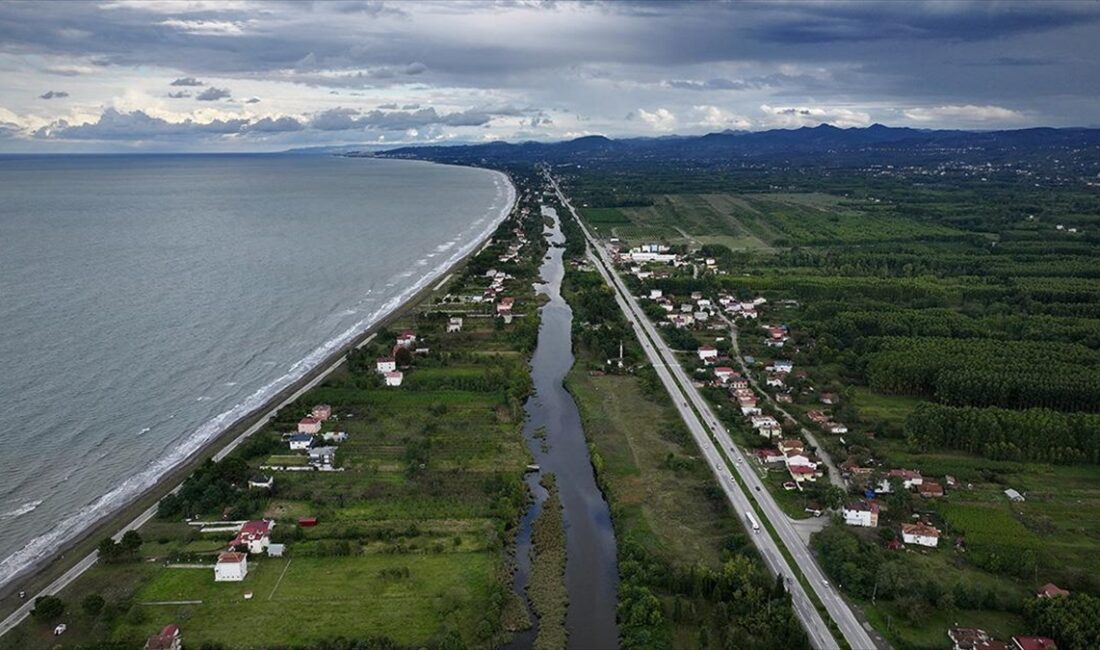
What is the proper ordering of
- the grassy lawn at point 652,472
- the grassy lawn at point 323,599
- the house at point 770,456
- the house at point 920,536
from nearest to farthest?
1. the grassy lawn at point 323,599
2. the house at point 920,536
3. the grassy lawn at point 652,472
4. the house at point 770,456

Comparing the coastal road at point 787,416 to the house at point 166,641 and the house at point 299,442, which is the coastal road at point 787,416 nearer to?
the house at point 299,442

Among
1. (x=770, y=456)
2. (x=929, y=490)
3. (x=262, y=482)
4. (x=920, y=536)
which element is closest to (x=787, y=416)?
(x=770, y=456)

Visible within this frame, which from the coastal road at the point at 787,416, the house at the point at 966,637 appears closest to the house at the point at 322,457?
the coastal road at the point at 787,416

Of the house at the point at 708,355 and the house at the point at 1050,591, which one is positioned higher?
the house at the point at 708,355

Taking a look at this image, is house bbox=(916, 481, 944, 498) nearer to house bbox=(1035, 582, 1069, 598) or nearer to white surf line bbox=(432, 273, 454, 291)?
house bbox=(1035, 582, 1069, 598)

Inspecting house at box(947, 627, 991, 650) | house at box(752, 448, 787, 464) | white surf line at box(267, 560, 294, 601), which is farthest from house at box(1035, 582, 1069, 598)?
white surf line at box(267, 560, 294, 601)

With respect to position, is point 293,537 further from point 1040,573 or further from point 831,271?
point 831,271

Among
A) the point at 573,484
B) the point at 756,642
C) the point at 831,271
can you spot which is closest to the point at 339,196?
the point at 831,271
